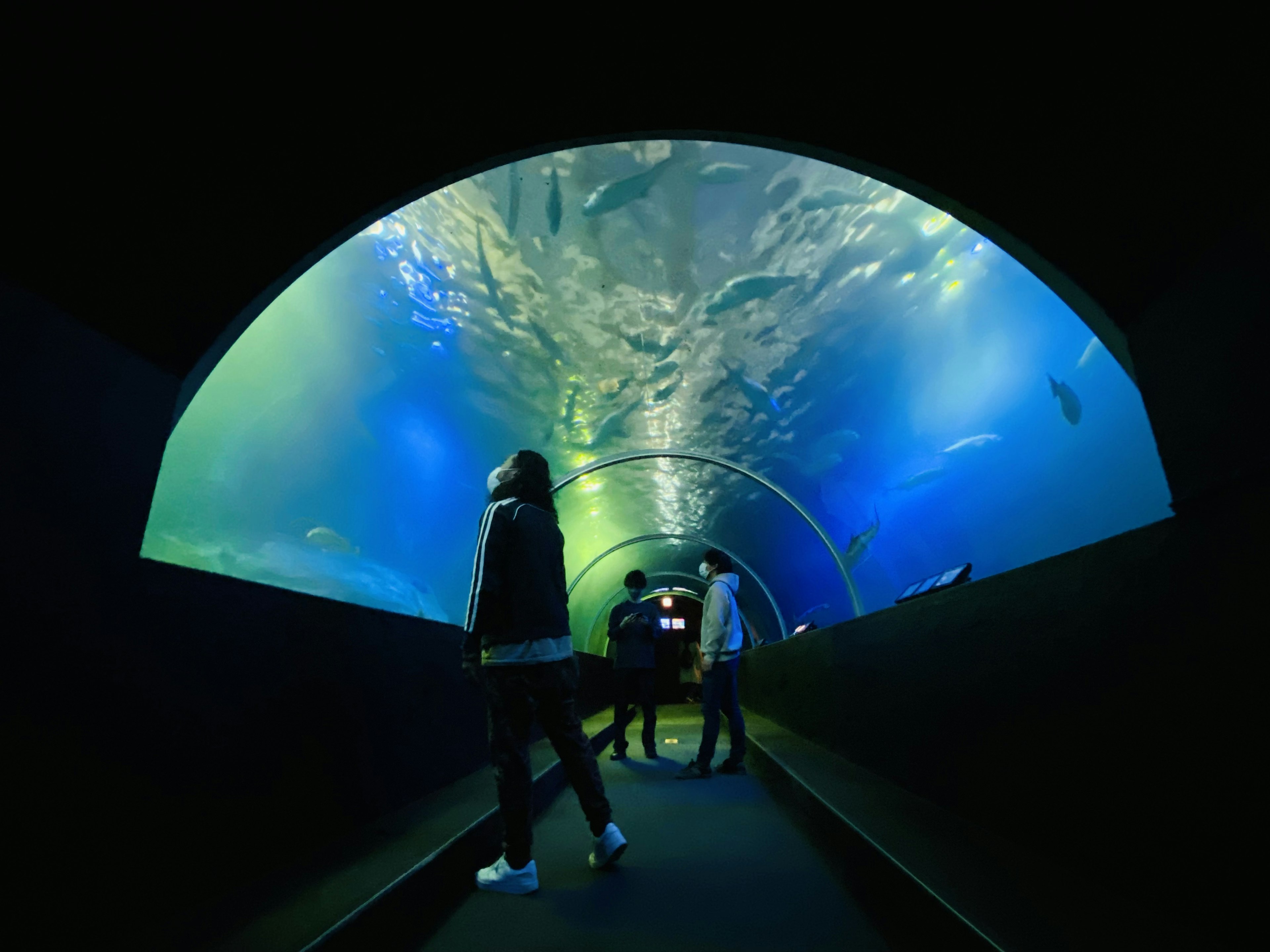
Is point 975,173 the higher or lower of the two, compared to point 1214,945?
higher

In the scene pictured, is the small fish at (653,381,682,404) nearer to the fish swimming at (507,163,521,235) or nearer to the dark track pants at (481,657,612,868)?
the fish swimming at (507,163,521,235)

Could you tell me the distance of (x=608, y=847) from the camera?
10.7 feet

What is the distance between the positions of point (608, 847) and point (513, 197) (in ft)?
25.0

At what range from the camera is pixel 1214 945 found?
1.76 meters

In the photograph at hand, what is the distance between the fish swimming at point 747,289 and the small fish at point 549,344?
266 centimetres

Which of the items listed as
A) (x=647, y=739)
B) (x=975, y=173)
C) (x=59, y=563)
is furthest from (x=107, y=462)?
(x=647, y=739)

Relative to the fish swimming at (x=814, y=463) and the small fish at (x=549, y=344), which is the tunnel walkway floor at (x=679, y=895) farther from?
the fish swimming at (x=814, y=463)

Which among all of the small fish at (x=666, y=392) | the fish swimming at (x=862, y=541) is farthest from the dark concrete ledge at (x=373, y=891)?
the fish swimming at (x=862, y=541)

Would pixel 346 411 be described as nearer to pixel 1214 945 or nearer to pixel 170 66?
pixel 170 66

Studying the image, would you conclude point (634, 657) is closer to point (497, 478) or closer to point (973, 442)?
point (497, 478)

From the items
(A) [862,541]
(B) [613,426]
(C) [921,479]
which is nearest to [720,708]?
(B) [613,426]

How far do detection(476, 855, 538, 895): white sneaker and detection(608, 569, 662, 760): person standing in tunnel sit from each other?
393 cm

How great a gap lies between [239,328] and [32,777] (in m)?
1.78

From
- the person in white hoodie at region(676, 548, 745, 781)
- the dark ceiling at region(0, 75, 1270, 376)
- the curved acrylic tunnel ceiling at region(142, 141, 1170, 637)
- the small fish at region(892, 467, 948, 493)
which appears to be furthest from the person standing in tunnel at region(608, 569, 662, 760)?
the small fish at region(892, 467, 948, 493)
